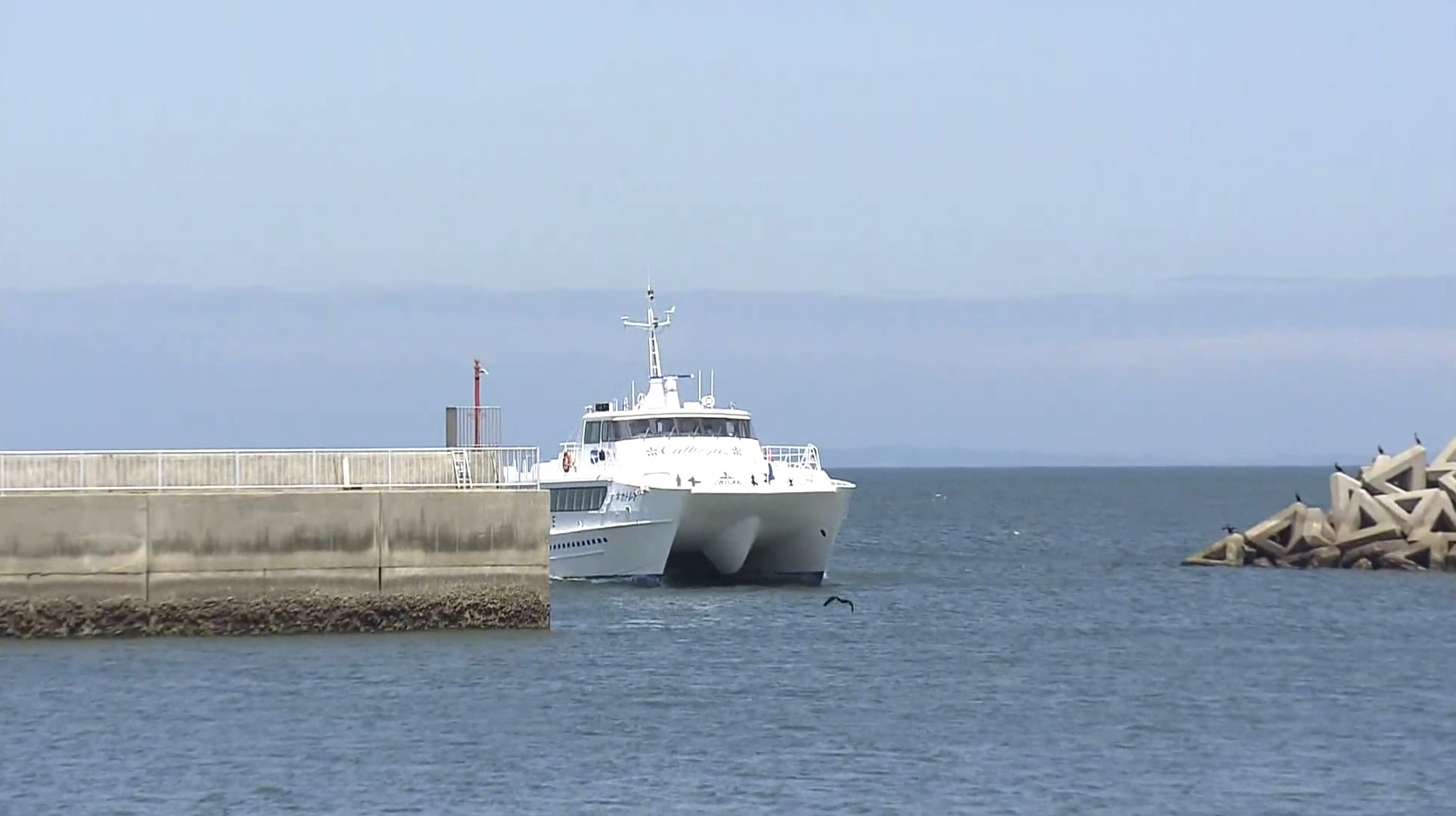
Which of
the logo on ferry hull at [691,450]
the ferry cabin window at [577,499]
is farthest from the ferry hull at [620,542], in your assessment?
the logo on ferry hull at [691,450]

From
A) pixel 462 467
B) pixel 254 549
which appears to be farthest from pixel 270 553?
pixel 462 467

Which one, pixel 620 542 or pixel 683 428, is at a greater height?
pixel 683 428

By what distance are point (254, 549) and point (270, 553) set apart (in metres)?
0.24

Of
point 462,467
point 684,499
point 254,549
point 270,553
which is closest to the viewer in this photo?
point 254,549

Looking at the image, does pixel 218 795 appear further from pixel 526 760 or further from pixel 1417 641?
pixel 1417 641

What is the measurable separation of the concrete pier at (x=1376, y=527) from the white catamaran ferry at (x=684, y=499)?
512 inches

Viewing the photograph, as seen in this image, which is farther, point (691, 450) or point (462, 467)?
point (691, 450)

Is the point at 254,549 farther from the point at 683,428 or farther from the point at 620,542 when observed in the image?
the point at 683,428

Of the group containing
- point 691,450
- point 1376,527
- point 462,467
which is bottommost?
point 1376,527

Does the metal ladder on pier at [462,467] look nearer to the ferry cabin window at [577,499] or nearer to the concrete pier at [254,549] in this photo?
the concrete pier at [254,549]

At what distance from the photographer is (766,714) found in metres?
27.2

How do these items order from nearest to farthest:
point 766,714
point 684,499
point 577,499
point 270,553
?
1. point 766,714
2. point 270,553
3. point 684,499
4. point 577,499

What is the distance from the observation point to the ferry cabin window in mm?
45312

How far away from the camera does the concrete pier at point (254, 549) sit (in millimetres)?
30625
